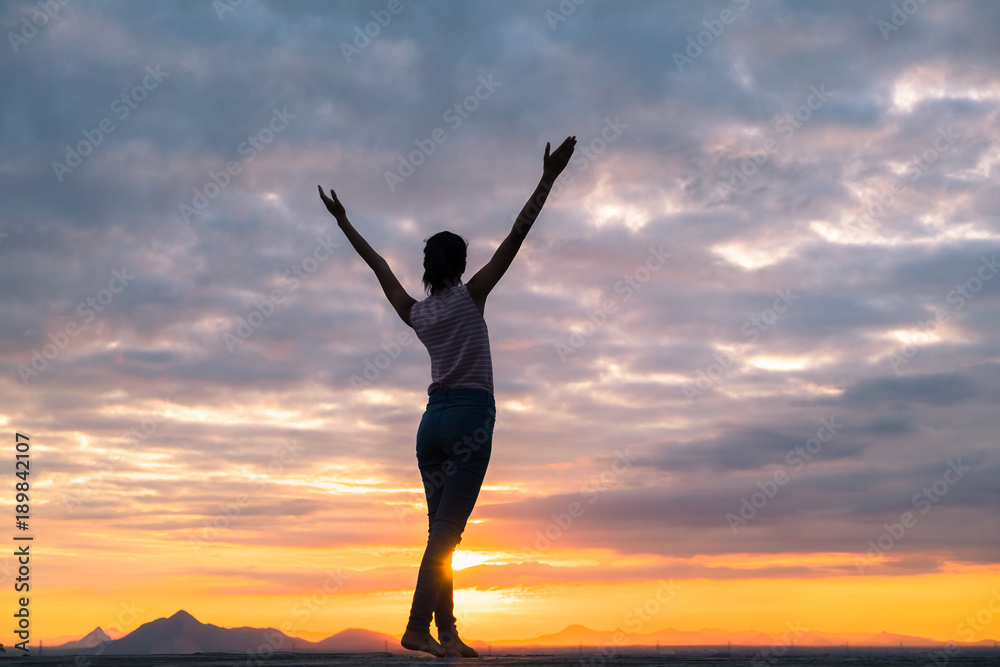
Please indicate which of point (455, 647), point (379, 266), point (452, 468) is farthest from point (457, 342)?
point (455, 647)

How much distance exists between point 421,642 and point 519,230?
2.89 meters

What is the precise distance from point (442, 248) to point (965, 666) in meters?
4.31

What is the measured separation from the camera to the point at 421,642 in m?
5.60

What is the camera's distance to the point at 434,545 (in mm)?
5762

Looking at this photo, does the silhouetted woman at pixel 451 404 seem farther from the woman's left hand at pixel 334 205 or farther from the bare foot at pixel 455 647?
the woman's left hand at pixel 334 205

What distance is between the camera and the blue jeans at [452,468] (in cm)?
568

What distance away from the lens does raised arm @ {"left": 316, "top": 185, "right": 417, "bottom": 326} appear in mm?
6574

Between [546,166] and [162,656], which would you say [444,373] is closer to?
[546,166]

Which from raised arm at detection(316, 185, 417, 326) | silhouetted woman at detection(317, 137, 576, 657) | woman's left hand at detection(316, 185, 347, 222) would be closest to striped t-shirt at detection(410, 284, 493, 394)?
silhouetted woman at detection(317, 137, 576, 657)

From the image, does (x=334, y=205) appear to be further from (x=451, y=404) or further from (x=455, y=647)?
(x=455, y=647)

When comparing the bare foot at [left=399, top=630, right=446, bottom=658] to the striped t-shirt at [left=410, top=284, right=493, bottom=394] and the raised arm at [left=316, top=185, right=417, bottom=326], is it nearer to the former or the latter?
the striped t-shirt at [left=410, top=284, right=493, bottom=394]

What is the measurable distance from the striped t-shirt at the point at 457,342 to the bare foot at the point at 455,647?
183 cm

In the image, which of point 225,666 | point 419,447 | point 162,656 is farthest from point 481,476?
point 162,656

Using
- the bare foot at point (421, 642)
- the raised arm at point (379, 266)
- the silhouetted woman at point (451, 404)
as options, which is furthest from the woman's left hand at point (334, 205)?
the bare foot at point (421, 642)
